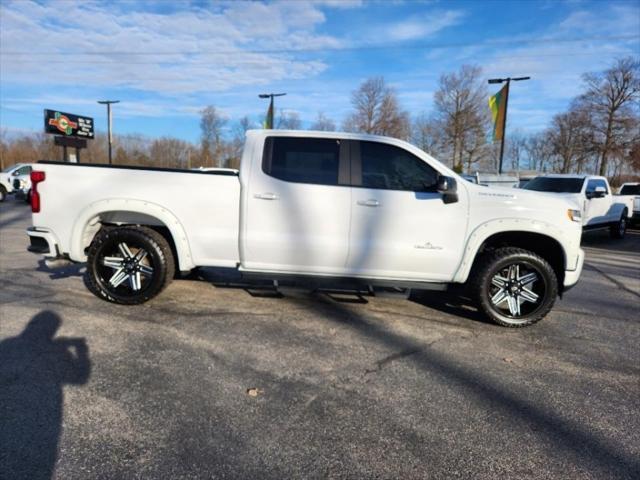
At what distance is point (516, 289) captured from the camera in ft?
14.9

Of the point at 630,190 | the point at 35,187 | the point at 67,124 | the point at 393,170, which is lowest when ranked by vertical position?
the point at 35,187

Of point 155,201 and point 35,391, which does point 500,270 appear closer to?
point 155,201

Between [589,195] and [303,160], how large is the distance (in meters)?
9.88

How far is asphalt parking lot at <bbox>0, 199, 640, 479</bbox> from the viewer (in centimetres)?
231

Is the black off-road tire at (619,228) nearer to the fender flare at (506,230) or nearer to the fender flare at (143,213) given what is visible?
the fender flare at (506,230)

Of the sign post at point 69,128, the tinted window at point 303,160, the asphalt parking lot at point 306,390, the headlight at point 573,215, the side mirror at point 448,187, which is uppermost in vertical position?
the sign post at point 69,128

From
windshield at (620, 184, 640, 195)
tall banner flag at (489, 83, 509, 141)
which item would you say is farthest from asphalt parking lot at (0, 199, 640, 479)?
tall banner flag at (489, 83, 509, 141)

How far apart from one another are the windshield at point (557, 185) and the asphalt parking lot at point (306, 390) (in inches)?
301

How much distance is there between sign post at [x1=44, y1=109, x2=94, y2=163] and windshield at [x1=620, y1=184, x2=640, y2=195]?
31839mm

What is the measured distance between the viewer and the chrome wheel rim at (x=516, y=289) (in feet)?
14.9

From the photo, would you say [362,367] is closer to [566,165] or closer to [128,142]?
[566,165]

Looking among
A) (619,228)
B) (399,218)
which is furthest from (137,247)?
(619,228)

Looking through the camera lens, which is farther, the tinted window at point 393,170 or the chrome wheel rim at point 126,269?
the chrome wheel rim at point 126,269

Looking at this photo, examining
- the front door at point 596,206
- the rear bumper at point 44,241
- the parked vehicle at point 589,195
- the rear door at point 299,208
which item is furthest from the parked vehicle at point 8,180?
the front door at point 596,206
